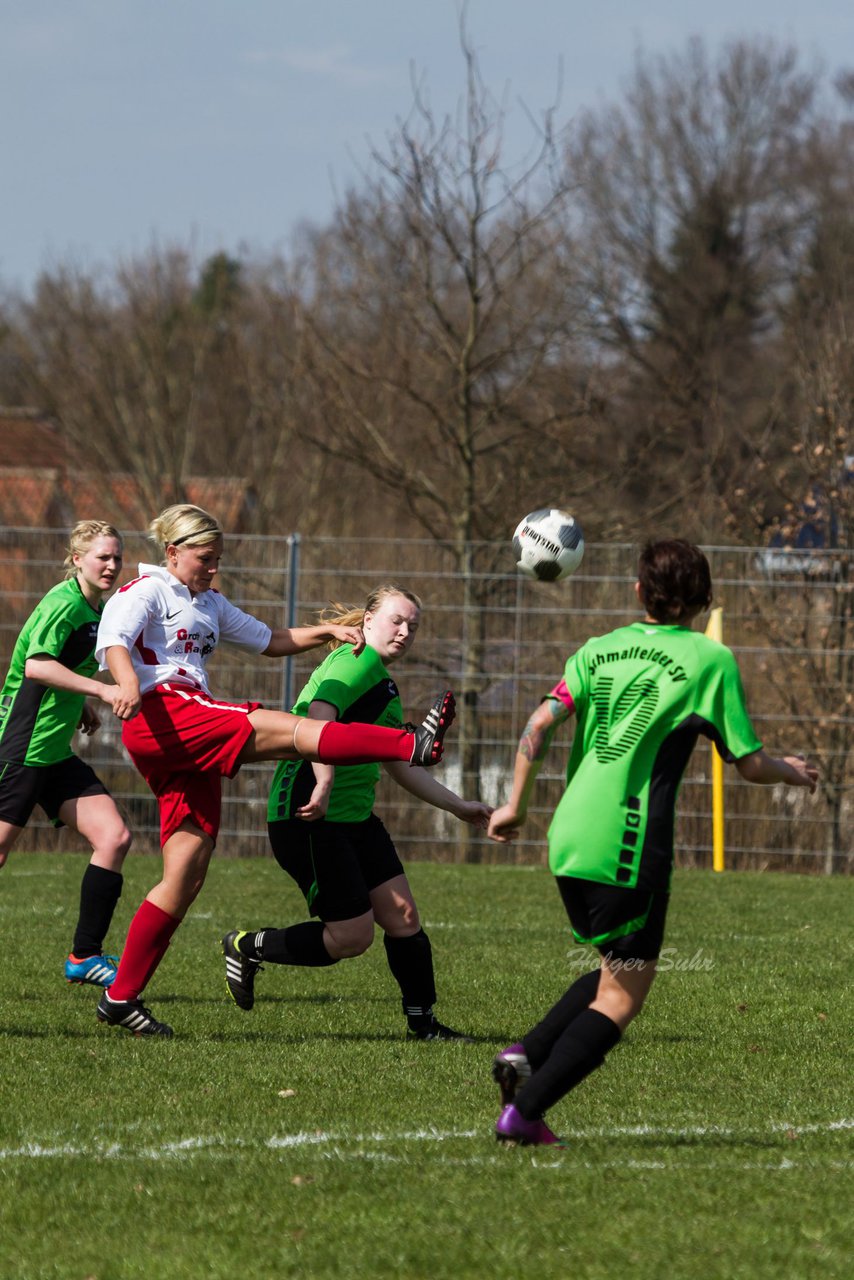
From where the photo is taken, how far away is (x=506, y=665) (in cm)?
1408

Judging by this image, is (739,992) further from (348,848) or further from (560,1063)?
(560,1063)

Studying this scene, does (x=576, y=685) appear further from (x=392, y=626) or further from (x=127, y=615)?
(x=127, y=615)

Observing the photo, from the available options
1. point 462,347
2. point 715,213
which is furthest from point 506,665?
point 715,213

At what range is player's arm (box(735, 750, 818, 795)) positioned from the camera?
4250 mm

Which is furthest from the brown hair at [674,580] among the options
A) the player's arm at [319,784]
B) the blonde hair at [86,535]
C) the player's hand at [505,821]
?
the blonde hair at [86,535]

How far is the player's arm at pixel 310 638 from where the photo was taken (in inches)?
245

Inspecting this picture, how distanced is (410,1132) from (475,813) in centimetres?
133

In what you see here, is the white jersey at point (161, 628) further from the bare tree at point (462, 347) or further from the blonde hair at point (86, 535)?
the bare tree at point (462, 347)

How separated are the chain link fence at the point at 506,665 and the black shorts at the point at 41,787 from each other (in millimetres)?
6327

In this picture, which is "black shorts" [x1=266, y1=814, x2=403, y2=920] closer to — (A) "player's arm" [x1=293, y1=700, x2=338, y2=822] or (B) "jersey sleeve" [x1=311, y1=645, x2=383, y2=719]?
(A) "player's arm" [x1=293, y1=700, x2=338, y2=822]

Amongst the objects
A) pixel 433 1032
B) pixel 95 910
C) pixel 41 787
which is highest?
pixel 41 787

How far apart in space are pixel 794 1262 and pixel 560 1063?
914 millimetres

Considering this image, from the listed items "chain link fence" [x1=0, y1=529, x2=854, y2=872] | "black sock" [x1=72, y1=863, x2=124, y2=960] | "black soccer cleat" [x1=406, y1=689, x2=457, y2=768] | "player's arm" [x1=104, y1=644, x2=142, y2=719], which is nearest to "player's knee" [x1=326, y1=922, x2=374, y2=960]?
"black soccer cleat" [x1=406, y1=689, x2=457, y2=768]

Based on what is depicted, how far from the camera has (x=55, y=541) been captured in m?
14.8
